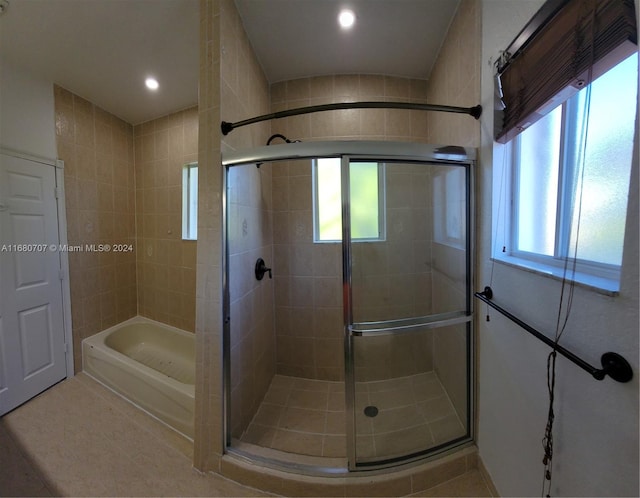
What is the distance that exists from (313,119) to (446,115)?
981 millimetres

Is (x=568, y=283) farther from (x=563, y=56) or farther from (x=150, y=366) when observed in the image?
(x=150, y=366)

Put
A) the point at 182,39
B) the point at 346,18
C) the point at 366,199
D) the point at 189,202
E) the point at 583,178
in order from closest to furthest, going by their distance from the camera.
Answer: the point at 583,178, the point at 366,199, the point at 346,18, the point at 182,39, the point at 189,202

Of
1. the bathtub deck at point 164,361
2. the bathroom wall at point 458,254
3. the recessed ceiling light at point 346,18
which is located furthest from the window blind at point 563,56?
the bathtub deck at point 164,361

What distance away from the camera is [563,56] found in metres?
0.70

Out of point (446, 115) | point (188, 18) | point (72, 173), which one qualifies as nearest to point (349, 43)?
point (446, 115)

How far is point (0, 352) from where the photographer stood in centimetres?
153

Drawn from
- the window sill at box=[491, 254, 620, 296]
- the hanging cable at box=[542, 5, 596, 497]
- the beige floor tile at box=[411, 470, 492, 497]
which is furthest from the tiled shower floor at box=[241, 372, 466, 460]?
the window sill at box=[491, 254, 620, 296]

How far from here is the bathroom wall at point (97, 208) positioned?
1930 mm

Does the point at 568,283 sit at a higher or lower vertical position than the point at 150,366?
higher

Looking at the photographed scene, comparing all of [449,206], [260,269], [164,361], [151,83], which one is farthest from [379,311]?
[151,83]

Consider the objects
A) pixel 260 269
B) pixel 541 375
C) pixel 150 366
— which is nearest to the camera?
pixel 541 375

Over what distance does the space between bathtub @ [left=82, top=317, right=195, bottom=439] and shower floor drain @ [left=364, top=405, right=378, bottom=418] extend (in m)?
1.05

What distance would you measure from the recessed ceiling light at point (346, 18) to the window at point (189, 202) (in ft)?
5.60

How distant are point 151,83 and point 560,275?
285 centimetres
